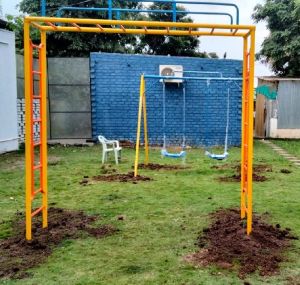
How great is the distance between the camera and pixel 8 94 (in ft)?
39.7

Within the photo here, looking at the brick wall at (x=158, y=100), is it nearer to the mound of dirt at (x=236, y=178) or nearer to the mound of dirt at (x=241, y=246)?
the mound of dirt at (x=236, y=178)

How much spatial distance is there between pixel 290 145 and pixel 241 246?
37.3ft

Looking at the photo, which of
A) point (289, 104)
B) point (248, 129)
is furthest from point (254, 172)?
point (289, 104)

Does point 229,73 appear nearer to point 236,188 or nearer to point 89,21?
point 236,188

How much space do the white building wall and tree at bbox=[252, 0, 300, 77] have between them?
45.0 feet

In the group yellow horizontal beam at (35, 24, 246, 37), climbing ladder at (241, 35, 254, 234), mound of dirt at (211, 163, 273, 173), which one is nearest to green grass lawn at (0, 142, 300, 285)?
mound of dirt at (211, 163, 273, 173)

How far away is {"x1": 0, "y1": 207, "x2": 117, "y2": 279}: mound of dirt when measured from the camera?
3.89 meters

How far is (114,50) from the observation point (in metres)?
20.6

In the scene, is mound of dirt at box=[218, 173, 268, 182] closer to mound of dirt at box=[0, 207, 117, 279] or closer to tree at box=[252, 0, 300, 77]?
mound of dirt at box=[0, 207, 117, 279]

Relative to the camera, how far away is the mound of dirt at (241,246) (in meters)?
3.85

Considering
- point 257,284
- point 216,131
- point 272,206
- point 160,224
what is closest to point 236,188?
point 272,206

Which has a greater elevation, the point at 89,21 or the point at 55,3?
the point at 55,3

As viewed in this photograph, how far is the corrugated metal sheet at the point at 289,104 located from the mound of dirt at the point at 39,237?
13.1 m

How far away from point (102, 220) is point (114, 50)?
16188mm
